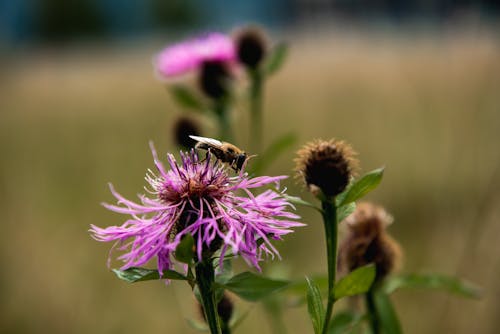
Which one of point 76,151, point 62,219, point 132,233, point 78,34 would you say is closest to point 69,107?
point 76,151

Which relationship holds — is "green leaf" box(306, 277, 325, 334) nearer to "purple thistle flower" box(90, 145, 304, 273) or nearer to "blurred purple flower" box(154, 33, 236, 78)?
"purple thistle flower" box(90, 145, 304, 273)

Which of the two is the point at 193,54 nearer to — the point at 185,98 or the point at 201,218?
the point at 185,98

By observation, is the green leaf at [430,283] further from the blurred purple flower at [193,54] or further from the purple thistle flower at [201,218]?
the blurred purple flower at [193,54]

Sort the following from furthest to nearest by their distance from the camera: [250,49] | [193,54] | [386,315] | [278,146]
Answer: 1. [193,54]
2. [250,49]
3. [278,146]
4. [386,315]

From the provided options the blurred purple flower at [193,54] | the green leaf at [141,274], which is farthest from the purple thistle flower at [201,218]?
the blurred purple flower at [193,54]

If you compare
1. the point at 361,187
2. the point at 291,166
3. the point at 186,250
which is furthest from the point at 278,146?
the point at 291,166

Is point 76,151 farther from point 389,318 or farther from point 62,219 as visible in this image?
→ point 389,318
